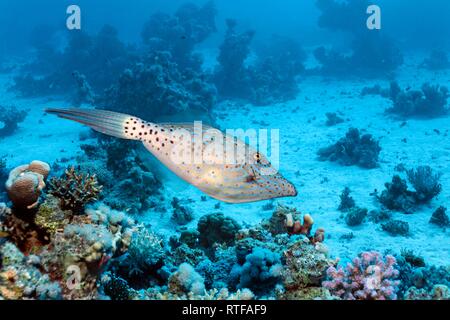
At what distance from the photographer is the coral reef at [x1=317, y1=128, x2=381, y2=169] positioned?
529 inches

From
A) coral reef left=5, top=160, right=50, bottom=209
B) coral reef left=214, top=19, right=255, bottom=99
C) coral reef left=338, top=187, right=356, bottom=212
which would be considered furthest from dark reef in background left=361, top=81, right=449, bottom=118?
coral reef left=5, top=160, right=50, bottom=209

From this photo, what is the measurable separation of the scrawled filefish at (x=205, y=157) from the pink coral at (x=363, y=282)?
1.23 metres

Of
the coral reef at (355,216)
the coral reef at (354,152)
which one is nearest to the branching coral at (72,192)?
the coral reef at (355,216)

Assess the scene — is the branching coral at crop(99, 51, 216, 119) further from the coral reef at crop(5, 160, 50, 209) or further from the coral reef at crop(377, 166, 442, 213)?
the coral reef at crop(5, 160, 50, 209)

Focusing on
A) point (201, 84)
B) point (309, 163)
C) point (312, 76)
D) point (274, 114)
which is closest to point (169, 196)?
point (309, 163)

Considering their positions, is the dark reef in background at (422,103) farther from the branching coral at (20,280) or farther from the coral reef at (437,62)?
the branching coral at (20,280)

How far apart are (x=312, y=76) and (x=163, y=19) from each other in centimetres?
1547

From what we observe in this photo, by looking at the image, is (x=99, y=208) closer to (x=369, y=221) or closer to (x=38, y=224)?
(x=38, y=224)

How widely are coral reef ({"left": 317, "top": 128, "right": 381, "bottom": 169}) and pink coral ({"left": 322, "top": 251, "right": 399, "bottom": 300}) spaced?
33.3 ft

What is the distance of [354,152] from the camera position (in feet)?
45.5

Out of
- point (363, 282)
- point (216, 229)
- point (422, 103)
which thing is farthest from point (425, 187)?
point (422, 103)

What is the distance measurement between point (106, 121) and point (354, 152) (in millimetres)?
12450

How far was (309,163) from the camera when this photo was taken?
46.5ft

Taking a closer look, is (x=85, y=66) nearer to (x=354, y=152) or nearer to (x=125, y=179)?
(x=125, y=179)
